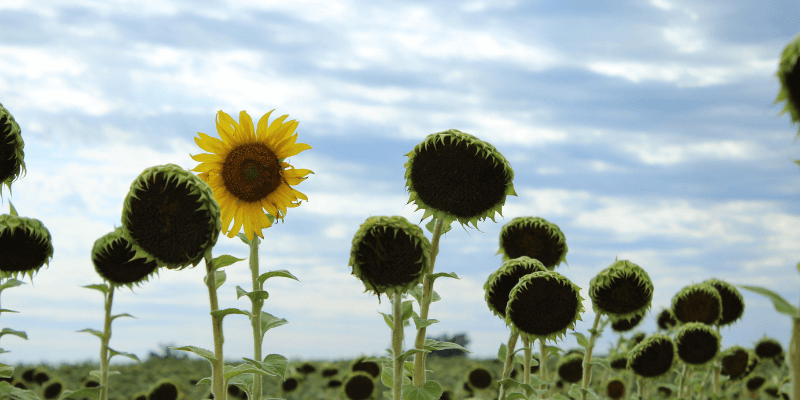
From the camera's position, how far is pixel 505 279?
456cm

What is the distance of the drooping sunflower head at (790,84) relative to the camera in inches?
76.4

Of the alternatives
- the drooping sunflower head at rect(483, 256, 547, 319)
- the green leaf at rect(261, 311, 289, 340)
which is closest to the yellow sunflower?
the green leaf at rect(261, 311, 289, 340)

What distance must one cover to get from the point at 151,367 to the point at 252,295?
10093 mm

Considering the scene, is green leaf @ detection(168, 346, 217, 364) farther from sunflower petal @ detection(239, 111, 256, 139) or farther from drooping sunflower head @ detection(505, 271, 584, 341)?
drooping sunflower head @ detection(505, 271, 584, 341)

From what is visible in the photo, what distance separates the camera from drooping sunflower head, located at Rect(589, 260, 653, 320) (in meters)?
5.34

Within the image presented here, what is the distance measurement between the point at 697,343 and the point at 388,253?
4965 mm

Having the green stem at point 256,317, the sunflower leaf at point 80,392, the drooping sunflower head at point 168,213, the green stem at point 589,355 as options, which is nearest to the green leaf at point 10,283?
the sunflower leaf at point 80,392

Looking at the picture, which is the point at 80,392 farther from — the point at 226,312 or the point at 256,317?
the point at 226,312

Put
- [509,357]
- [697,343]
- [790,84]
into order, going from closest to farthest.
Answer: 1. [790,84]
2. [509,357]
3. [697,343]

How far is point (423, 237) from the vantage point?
10.8 feet

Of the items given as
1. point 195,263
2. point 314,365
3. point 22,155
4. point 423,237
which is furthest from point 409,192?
point 314,365

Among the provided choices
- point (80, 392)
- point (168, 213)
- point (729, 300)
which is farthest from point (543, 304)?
point (729, 300)

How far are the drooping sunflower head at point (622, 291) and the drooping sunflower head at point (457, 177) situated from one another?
187cm

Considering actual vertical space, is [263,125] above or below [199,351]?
above
